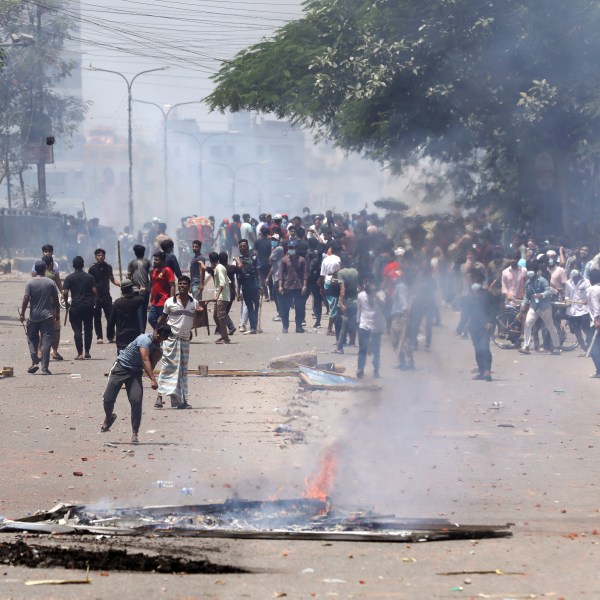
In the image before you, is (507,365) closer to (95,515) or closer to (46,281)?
(46,281)

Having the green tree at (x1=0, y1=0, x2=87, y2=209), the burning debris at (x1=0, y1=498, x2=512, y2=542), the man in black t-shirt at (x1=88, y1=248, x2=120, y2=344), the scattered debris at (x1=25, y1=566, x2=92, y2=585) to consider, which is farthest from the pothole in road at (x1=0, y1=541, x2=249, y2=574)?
the green tree at (x1=0, y1=0, x2=87, y2=209)

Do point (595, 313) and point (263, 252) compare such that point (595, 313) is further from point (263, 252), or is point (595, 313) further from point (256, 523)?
point (256, 523)

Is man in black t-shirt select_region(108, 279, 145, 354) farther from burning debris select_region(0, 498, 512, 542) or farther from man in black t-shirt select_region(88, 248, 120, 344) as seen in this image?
burning debris select_region(0, 498, 512, 542)

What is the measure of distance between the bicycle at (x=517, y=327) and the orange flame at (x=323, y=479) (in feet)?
31.4

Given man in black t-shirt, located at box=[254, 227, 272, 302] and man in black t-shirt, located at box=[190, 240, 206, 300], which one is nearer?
man in black t-shirt, located at box=[190, 240, 206, 300]

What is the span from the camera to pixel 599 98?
21.8m

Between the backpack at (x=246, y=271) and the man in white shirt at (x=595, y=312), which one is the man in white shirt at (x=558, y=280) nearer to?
the man in white shirt at (x=595, y=312)

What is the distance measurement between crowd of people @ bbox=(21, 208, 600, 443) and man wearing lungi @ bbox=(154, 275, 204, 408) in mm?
13

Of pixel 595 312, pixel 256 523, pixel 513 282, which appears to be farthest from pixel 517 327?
pixel 256 523

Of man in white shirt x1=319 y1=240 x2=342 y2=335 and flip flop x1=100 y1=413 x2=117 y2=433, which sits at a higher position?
man in white shirt x1=319 y1=240 x2=342 y2=335

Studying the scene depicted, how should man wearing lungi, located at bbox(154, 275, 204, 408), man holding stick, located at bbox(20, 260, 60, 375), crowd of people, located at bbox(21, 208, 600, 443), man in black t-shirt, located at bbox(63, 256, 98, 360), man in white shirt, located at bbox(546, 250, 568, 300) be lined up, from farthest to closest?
man in white shirt, located at bbox(546, 250, 568, 300), man in black t-shirt, located at bbox(63, 256, 98, 360), man holding stick, located at bbox(20, 260, 60, 375), crowd of people, located at bbox(21, 208, 600, 443), man wearing lungi, located at bbox(154, 275, 204, 408)

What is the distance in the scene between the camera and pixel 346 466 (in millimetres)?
9930

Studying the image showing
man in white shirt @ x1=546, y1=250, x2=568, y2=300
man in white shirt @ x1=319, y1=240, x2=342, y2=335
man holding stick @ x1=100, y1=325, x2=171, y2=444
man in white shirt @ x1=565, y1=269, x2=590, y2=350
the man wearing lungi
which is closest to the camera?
man holding stick @ x1=100, y1=325, x2=171, y2=444

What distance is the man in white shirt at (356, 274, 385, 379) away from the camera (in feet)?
50.9
